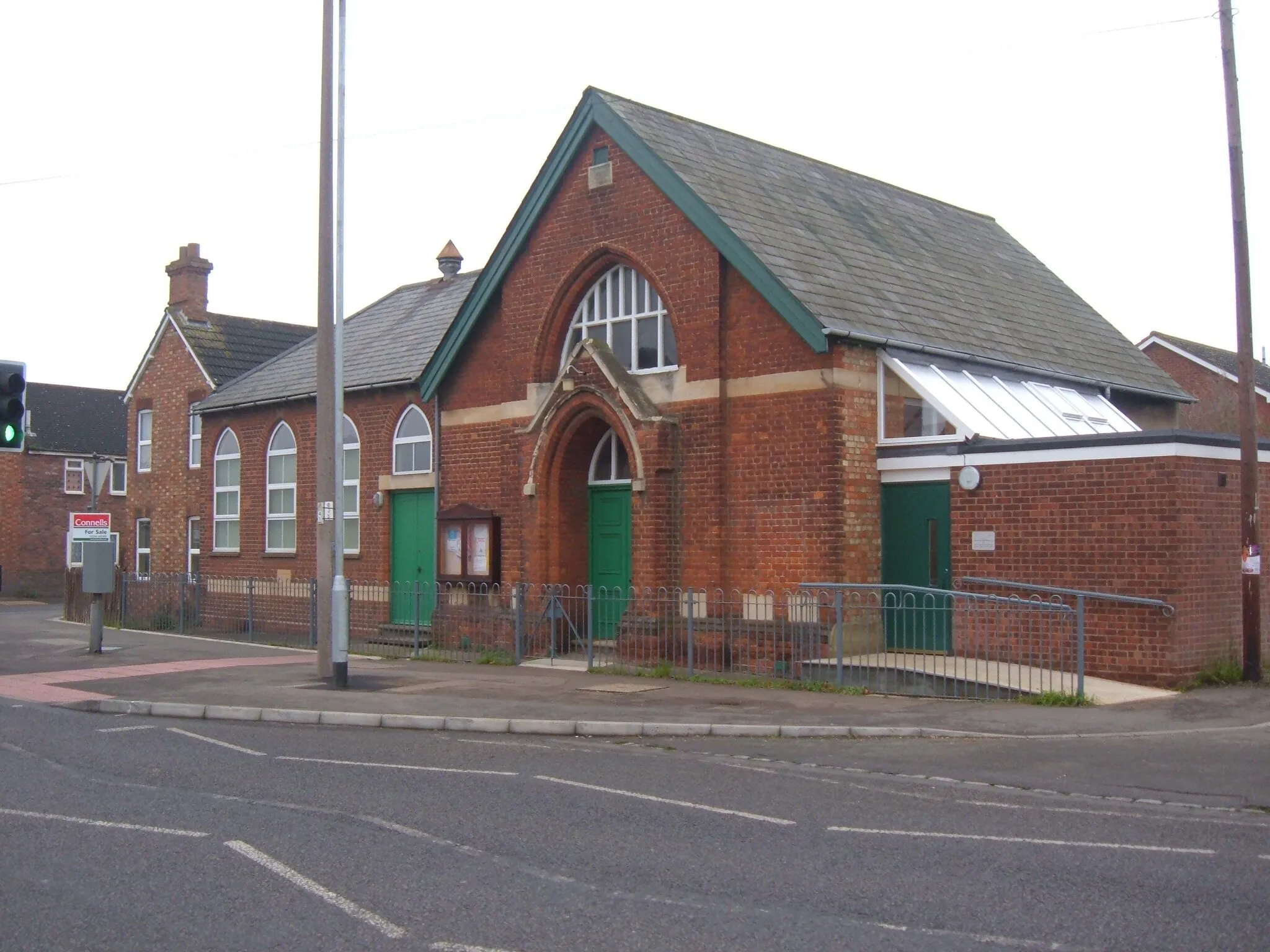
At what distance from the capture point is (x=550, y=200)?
21.2m

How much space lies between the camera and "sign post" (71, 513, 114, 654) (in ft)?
69.1

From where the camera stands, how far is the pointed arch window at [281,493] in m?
27.7

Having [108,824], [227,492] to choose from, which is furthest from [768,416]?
[227,492]

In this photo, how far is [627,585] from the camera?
20594 millimetres

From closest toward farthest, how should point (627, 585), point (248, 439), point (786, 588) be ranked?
point (786, 588) → point (627, 585) → point (248, 439)

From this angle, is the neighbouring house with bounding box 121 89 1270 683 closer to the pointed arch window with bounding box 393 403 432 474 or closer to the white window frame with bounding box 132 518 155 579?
the pointed arch window with bounding box 393 403 432 474

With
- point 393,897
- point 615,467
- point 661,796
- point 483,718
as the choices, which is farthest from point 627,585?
point 393,897

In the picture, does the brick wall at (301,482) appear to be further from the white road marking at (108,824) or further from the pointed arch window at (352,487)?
the white road marking at (108,824)

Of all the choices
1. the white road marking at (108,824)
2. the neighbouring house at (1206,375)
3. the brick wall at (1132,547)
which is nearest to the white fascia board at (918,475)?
the brick wall at (1132,547)

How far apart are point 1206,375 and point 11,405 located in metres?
40.1

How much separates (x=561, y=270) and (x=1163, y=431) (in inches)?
377

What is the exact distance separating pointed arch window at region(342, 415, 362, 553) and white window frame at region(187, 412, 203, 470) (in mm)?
6575

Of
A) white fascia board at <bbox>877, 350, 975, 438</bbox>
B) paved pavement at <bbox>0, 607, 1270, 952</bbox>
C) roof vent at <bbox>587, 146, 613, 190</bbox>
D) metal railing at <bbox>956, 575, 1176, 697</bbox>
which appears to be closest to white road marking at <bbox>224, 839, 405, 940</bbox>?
paved pavement at <bbox>0, 607, 1270, 952</bbox>

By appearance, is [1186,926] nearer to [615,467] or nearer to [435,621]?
[615,467]
